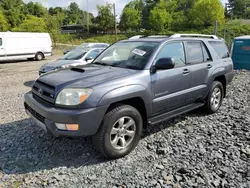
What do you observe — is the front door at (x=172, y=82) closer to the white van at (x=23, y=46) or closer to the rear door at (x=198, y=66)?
Result: the rear door at (x=198, y=66)

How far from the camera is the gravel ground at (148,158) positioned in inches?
110

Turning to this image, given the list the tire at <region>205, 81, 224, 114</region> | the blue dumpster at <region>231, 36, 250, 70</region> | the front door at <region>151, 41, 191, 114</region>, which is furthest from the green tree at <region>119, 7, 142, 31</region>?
the front door at <region>151, 41, 191, 114</region>

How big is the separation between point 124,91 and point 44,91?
3.70 ft

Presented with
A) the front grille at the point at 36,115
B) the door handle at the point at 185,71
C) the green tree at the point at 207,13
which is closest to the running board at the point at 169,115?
the door handle at the point at 185,71

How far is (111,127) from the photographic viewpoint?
3.07 meters

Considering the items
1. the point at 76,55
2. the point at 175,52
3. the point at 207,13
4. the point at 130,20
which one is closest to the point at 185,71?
the point at 175,52

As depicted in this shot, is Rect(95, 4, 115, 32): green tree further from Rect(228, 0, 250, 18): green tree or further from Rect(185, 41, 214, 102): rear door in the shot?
Rect(185, 41, 214, 102): rear door

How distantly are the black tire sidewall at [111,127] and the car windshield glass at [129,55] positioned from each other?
0.73 metres

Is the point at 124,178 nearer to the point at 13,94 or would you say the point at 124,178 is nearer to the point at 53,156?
the point at 53,156

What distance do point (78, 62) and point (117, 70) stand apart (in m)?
5.29

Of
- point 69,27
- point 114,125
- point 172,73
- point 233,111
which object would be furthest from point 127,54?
point 69,27

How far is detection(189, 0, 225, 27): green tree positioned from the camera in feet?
176

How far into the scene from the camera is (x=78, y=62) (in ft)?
27.8

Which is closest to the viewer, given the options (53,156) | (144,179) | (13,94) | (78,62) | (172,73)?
(144,179)
